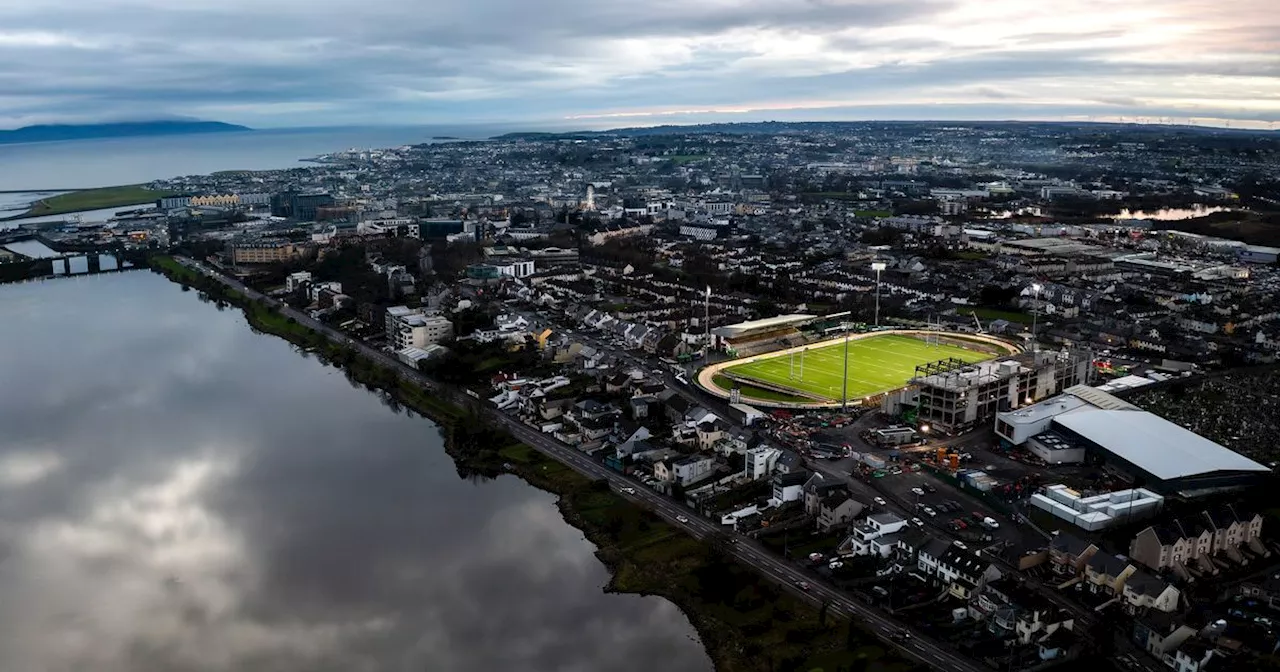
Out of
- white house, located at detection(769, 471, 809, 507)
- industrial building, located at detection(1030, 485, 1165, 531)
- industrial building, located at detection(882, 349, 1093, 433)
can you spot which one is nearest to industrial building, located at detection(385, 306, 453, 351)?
industrial building, located at detection(882, 349, 1093, 433)

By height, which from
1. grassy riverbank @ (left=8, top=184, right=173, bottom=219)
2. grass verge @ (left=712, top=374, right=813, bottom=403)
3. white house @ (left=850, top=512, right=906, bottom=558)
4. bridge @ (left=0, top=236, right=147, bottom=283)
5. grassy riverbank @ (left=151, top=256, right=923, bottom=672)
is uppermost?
grassy riverbank @ (left=8, top=184, right=173, bottom=219)

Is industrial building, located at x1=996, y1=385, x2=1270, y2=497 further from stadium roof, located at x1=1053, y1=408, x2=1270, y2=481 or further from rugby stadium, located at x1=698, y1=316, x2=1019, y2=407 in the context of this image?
rugby stadium, located at x1=698, y1=316, x2=1019, y2=407

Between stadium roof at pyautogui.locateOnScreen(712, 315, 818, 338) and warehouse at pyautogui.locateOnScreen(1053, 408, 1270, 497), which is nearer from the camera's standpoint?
warehouse at pyautogui.locateOnScreen(1053, 408, 1270, 497)

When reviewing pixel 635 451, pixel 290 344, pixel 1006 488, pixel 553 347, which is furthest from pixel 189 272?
pixel 1006 488

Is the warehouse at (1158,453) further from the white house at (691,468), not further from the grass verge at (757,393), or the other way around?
the white house at (691,468)

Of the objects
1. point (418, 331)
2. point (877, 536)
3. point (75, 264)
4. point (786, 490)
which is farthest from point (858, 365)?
point (75, 264)

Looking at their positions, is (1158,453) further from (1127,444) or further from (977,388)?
(977,388)
